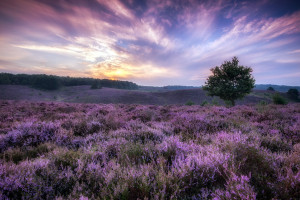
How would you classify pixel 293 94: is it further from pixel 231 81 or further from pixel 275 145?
pixel 275 145

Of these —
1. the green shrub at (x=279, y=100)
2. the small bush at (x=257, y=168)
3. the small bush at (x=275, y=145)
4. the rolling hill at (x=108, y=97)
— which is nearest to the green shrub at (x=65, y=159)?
the small bush at (x=257, y=168)

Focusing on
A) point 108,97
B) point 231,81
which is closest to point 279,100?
point 231,81

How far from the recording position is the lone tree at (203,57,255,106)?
20.4m

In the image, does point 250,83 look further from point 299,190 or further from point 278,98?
point 299,190

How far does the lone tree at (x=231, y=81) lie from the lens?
20.4 meters

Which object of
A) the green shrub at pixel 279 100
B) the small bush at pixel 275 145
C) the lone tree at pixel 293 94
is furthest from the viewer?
the lone tree at pixel 293 94

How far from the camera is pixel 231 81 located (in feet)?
70.5

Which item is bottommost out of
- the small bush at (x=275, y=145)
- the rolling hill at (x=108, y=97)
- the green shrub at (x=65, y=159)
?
the rolling hill at (x=108, y=97)

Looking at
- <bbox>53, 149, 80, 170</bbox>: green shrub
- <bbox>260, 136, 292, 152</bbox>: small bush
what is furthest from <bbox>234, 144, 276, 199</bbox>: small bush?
<bbox>53, 149, 80, 170</bbox>: green shrub

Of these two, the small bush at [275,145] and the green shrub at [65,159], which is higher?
the small bush at [275,145]

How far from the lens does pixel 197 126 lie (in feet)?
14.4

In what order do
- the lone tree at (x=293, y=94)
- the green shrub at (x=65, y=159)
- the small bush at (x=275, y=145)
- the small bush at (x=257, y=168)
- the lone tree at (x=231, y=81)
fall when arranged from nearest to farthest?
the small bush at (x=257, y=168) < the green shrub at (x=65, y=159) < the small bush at (x=275, y=145) < the lone tree at (x=231, y=81) < the lone tree at (x=293, y=94)

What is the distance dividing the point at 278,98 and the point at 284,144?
1848 cm

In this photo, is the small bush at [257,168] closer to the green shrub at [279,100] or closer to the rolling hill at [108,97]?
the green shrub at [279,100]
